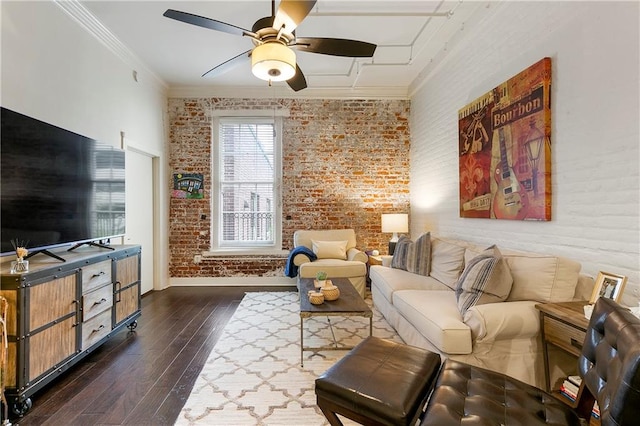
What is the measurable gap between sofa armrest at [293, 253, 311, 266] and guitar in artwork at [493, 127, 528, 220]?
8.00 feet

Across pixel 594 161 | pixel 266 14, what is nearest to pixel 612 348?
pixel 594 161

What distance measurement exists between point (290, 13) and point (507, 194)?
229 centimetres

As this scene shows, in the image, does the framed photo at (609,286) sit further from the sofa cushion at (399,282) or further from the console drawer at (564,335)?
the sofa cushion at (399,282)

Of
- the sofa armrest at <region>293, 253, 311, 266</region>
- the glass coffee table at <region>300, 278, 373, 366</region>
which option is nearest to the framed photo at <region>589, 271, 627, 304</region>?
the glass coffee table at <region>300, 278, 373, 366</region>

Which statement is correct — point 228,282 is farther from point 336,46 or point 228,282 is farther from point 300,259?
point 336,46

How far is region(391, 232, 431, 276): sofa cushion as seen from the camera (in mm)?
3412

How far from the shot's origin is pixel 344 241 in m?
4.70

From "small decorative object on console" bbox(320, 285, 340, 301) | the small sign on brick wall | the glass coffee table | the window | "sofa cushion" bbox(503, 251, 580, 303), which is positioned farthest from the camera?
the window

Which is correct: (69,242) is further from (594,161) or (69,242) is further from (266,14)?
(594,161)

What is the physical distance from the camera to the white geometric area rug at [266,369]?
184 centimetres

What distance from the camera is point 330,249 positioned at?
4.50m

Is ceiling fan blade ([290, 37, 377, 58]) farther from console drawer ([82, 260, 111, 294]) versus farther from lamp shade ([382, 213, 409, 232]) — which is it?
lamp shade ([382, 213, 409, 232])

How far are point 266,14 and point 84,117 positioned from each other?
212cm

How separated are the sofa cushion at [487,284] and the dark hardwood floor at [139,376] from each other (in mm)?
2065
